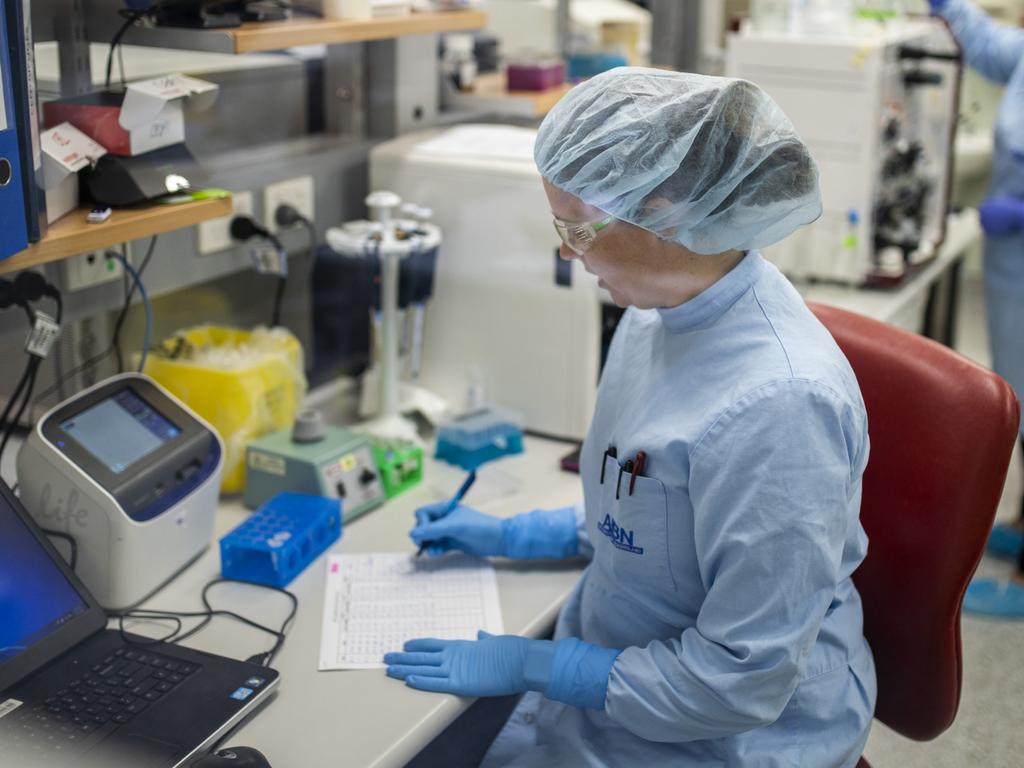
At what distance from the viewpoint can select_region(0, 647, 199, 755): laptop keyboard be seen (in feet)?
3.79

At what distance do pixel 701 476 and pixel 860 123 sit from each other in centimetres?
166

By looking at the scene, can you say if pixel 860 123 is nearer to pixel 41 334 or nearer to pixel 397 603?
pixel 397 603

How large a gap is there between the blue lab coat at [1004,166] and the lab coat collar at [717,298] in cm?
195

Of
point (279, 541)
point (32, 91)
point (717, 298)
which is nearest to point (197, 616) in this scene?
point (279, 541)

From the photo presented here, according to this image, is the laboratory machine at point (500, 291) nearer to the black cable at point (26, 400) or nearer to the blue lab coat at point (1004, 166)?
the black cable at point (26, 400)

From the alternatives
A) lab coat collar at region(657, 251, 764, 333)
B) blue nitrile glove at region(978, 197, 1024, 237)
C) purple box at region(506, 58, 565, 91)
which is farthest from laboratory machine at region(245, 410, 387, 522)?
blue nitrile glove at region(978, 197, 1024, 237)

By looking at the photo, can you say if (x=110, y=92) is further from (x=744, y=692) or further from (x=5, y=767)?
(x=744, y=692)

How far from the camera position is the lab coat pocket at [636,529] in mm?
1239

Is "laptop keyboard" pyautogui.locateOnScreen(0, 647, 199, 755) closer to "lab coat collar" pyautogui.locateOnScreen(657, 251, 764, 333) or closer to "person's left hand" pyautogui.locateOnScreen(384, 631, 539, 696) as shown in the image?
"person's left hand" pyautogui.locateOnScreen(384, 631, 539, 696)

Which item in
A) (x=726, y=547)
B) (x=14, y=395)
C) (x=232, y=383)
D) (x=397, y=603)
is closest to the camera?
(x=726, y=547)

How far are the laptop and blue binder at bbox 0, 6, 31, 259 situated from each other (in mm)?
296

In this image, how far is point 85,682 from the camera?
1246 millimetres

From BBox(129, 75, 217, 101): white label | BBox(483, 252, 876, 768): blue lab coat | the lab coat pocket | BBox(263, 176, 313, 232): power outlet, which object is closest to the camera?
BBox(483, 252, 876, 768): blue lab coat

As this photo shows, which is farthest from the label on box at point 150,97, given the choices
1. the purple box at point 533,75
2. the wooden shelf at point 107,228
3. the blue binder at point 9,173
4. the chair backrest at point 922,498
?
the purple box at point 533,75
